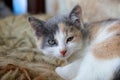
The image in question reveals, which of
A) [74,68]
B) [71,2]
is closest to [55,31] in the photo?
[74,68]

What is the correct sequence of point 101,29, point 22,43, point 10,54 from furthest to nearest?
point 22,43 < point 10,54 < point 101,29

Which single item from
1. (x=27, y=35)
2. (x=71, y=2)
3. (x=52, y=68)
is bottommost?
(x=52, y=68)

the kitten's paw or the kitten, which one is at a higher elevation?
the kitten

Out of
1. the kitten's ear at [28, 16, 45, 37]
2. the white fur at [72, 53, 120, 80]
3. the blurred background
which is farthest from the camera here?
the blurred background

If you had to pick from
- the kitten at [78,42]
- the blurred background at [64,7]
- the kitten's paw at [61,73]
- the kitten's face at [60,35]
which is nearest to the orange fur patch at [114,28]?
the kitten at [78,42]

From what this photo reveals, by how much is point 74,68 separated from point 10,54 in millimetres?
428

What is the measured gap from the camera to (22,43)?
1717 mm

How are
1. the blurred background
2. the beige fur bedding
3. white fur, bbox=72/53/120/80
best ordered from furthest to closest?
the blurred background, the beige fur bedding, white fur, bbox=72/53/120/80

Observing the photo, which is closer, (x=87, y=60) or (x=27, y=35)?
(x=87, y=60)

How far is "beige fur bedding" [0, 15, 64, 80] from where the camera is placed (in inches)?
47.0

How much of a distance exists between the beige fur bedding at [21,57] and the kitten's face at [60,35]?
99 mm

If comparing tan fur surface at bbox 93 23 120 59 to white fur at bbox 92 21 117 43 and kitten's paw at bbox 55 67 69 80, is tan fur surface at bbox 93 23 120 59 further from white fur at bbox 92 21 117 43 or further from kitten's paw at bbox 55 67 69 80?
kitten's paw at bbox 55 67 69 80

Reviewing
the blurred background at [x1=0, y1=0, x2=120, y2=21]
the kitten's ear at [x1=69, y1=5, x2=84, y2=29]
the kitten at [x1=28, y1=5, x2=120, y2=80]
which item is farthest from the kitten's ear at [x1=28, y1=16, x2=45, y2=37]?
the blurred background at [x1=0, y1=0, x2=120, y2=21]

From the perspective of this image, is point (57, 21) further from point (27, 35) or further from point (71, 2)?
point (71, 2)
